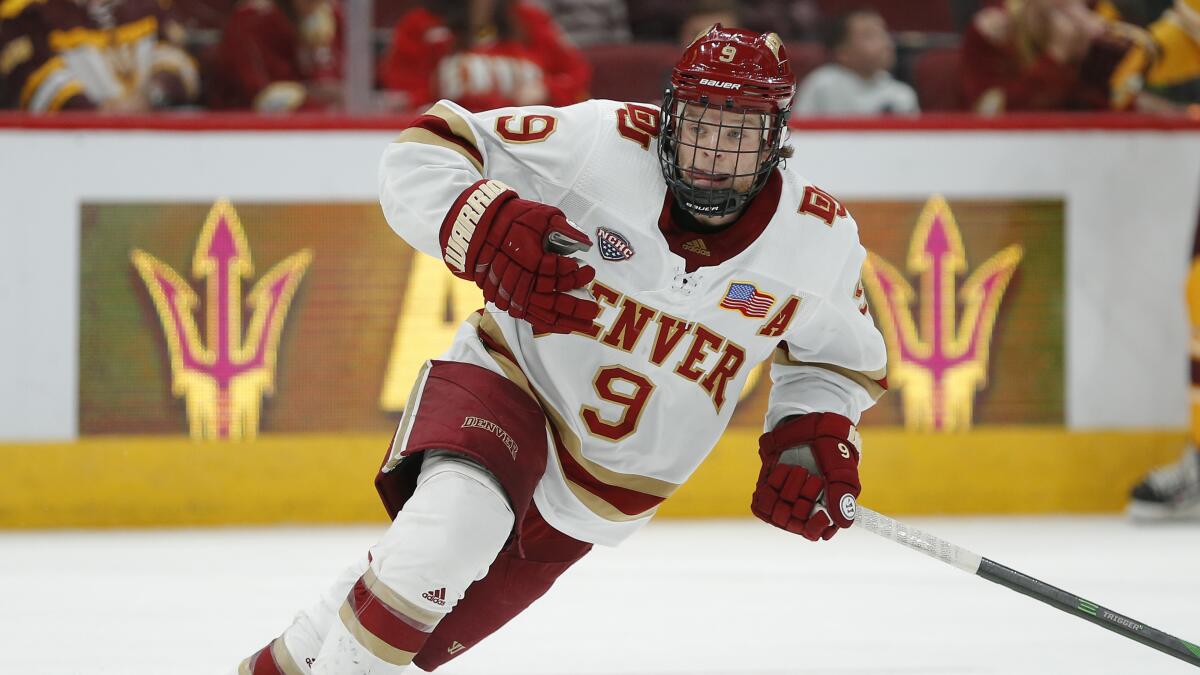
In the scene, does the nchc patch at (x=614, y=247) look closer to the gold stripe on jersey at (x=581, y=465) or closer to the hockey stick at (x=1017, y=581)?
the gold stripe on jersey at (x=581, y=465)

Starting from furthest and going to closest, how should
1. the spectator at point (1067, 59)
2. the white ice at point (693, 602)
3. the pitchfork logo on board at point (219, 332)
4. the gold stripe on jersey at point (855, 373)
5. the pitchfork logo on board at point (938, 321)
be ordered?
the spectator at point (1067, 59), the pitchfork logo on board at point (938, 321), the pitchfork logo on board at point (219, 332), the white ice at point (693, 602), the gold stripe on jersey at point (855, 373)

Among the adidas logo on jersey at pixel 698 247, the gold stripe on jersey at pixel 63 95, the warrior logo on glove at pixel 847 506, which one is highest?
the adidas logo on jersey at pixel 698 247

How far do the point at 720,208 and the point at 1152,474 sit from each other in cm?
297

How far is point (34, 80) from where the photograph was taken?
16.5 ft

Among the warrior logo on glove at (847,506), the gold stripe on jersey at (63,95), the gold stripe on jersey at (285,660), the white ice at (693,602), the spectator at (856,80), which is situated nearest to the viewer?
the gold stripe on jersey at (285,660)

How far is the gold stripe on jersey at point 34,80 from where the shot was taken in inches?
197

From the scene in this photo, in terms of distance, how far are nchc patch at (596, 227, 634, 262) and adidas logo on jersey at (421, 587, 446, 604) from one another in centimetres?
62

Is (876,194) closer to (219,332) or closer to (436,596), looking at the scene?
(219,332)

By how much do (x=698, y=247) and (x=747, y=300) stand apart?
128 mm

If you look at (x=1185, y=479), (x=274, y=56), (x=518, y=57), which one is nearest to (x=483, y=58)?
(x=518, y=57)

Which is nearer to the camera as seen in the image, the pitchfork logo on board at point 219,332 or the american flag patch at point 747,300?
the american flag patch at point 747,300

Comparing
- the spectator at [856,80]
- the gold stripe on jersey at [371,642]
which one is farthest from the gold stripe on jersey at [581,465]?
the spectator at [856,80]

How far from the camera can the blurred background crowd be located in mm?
5066

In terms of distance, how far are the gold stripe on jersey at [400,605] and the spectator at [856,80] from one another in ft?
12.1
